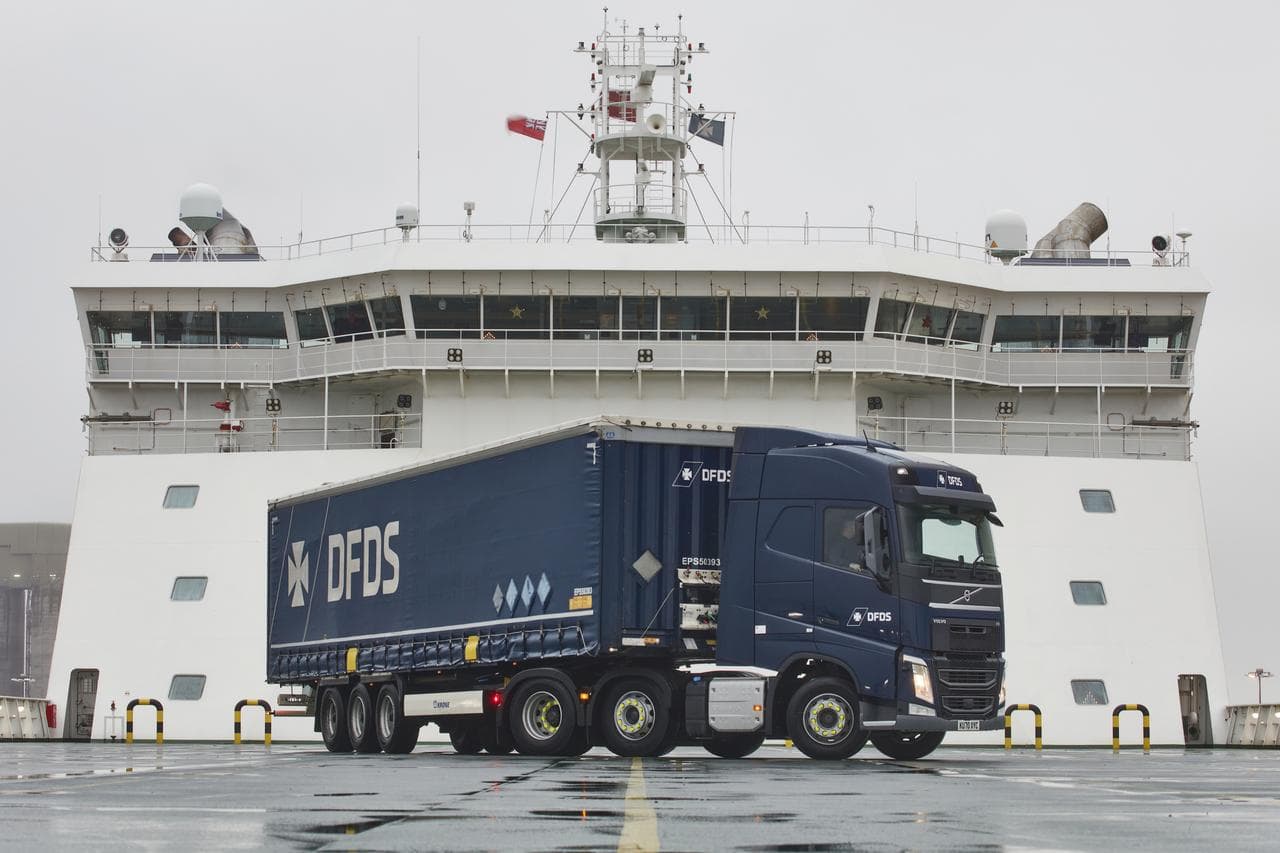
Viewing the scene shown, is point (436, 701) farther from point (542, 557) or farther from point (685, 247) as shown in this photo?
point (685, 247)

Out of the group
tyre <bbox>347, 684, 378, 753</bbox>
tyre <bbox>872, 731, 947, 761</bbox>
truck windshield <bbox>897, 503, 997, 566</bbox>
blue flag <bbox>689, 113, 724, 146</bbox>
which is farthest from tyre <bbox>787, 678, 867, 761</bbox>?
blue flag <bbox>689, 113, 724, 146</bbox>

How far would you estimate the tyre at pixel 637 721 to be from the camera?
2094 centimetres

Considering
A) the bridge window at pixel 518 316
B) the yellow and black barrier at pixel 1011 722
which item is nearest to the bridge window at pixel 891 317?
the bridge window at pixel 518 316

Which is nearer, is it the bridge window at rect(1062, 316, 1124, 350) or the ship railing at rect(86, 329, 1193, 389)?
the ship railing at rect(86, 329, 1193, 389)

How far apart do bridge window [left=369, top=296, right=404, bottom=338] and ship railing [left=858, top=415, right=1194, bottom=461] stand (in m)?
10.2

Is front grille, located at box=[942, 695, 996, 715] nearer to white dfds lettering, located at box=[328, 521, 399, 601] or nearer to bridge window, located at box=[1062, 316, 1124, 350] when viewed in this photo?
white dfds lettering, located at box=[328, 521, 399, 601]

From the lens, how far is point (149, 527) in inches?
1358

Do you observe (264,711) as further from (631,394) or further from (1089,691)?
(1089,691)

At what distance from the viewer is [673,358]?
35.7 m

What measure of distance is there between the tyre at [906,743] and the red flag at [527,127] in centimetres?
2299

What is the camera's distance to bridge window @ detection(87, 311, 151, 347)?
38.1m

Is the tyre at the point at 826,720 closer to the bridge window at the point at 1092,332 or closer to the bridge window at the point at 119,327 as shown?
the bridge window at the point at 1092,332

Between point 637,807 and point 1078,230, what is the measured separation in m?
31.5

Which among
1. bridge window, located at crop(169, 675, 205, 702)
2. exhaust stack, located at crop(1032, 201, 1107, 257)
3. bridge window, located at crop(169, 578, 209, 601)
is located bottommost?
bridge window, located at crop(169, 675, 205, 702)
